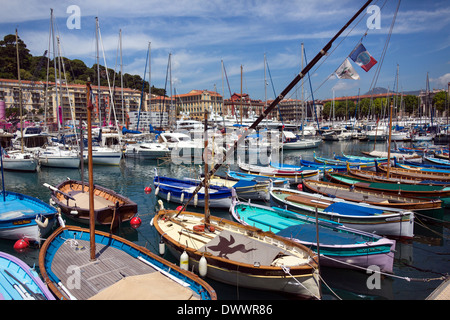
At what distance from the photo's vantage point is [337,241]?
43.1 feet

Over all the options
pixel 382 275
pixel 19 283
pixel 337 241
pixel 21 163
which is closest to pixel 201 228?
pixel 337 241

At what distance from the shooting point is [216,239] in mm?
12484

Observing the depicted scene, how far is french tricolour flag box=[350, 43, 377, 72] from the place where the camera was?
471 inches

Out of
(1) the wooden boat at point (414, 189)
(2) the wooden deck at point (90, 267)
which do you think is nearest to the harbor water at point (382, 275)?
(1) the wooden boat at point (414, 189)

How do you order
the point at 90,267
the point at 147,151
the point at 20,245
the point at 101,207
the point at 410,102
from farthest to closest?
1. the point at 410,102
2. the point at 147,151
3. the point at 101,207
4. the point at 20,245
5. the point at 90,267

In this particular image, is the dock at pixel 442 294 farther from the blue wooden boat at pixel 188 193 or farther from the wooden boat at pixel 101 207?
the wooden boat at pixel 101 207

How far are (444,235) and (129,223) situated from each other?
63.1 feet

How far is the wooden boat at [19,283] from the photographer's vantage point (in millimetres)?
8953

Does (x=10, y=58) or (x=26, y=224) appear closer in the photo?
(x=26, y=224)

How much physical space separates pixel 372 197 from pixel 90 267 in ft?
58.2

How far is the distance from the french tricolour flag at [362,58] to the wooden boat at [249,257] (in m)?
7.72

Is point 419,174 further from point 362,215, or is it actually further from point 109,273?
point 109,273
